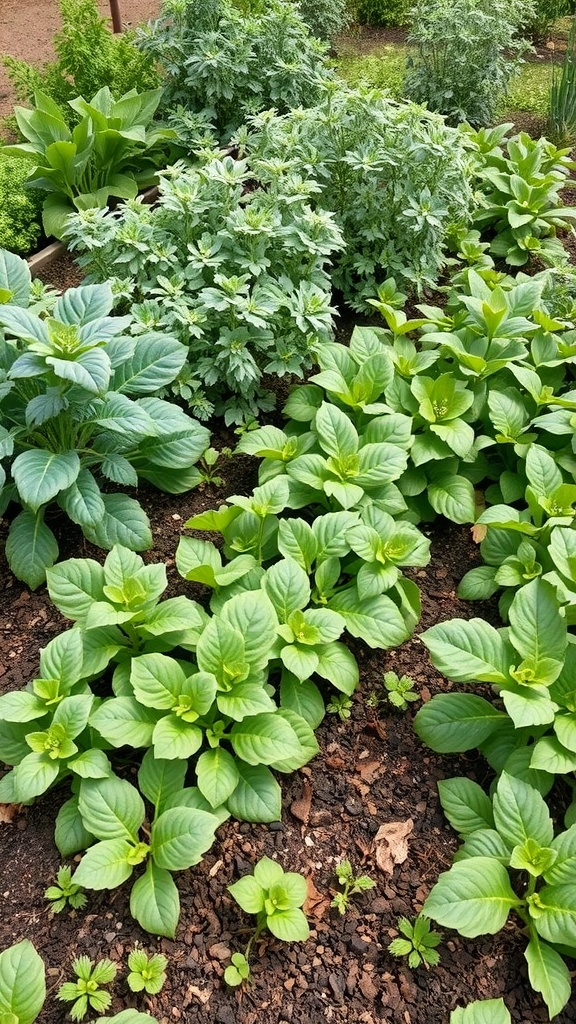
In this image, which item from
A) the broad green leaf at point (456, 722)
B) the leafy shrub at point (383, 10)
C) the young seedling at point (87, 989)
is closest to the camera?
the young seedling at point (87, 989)

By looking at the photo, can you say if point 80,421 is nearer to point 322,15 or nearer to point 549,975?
point 549,975

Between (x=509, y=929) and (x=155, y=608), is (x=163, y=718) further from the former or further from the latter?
(x=509, y=929)

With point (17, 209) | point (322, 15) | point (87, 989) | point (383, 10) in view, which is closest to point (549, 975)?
point (87, 989)

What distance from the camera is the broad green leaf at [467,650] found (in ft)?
7.48

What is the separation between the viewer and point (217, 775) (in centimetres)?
210

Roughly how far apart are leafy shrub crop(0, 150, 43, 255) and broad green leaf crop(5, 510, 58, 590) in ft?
7.14

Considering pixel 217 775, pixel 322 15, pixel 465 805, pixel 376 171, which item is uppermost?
pixel 322 15

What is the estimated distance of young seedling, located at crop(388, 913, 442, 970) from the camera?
6.46 feet

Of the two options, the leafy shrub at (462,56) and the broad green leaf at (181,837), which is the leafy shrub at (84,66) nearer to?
the leafy shrub at (462,56)

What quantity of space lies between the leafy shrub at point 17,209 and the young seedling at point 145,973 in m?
3.70

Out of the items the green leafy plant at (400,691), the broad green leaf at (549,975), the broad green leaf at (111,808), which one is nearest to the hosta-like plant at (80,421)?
the broad green leaf at (111,808)

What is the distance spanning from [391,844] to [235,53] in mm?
4529

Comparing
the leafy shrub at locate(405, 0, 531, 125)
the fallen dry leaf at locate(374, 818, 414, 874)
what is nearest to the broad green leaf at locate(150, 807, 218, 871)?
the fallen dry leaf at locate(374, 818, 414, 874)

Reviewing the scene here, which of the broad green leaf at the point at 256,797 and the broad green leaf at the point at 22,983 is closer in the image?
A: the broad green leaf at the point at 22,983
